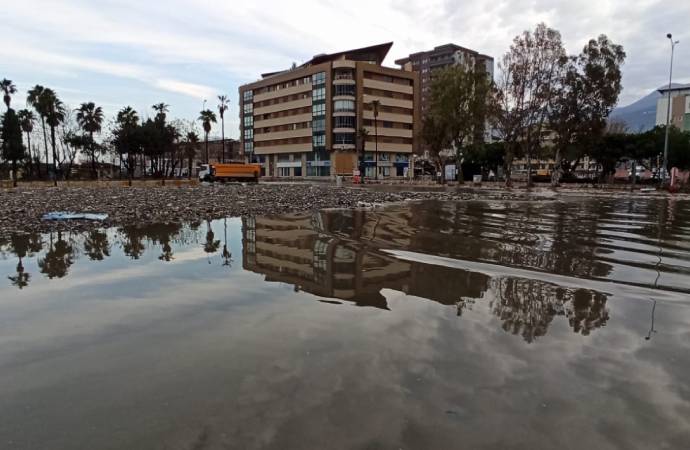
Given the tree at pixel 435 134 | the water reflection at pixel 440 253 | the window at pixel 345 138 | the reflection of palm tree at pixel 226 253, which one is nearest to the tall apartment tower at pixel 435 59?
the window at pixel 345 138

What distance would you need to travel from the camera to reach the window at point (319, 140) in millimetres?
93250

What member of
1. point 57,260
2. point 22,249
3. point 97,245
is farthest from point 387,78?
point 57,260

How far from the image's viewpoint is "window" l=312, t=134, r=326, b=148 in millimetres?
93250

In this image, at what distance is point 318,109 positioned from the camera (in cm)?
9462

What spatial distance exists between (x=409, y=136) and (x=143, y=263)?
9479 cm

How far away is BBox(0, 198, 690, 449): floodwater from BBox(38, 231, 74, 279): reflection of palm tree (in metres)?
0.09

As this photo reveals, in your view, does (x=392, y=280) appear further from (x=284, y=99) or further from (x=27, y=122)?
(x=284, y=99)

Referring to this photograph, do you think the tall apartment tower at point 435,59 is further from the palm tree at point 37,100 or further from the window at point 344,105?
the palm tree at point 37,100

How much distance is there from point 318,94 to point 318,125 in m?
5.93

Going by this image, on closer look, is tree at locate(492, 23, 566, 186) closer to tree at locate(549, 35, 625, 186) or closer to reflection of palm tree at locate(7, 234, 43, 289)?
tree at locate(549, 35, 625, 186)

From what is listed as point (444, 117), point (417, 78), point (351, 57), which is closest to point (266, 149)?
point (351, 57)

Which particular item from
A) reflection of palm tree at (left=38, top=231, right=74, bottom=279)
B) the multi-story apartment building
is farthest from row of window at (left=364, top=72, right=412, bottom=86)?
reflection of palm tree at (left=38, top=231, right=74, bottom=279)

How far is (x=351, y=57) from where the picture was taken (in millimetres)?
100062

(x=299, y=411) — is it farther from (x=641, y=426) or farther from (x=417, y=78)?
(x=417, y=78)
